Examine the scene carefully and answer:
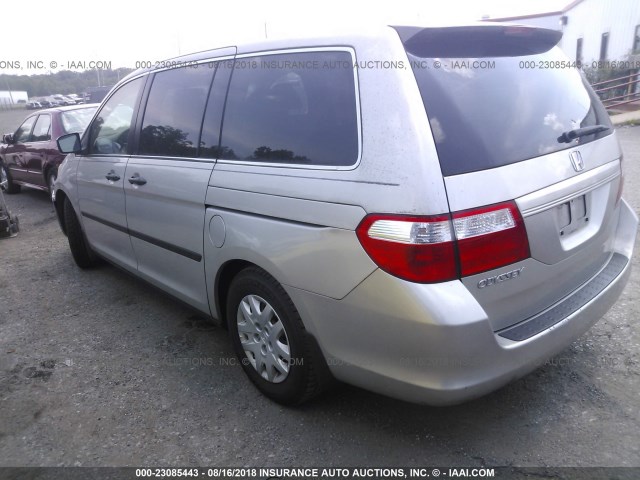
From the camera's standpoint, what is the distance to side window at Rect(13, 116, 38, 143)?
8531 millimetres

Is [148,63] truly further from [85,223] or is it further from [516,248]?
[516,248]

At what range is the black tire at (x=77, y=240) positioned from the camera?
474 cm

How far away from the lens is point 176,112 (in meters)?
3.15

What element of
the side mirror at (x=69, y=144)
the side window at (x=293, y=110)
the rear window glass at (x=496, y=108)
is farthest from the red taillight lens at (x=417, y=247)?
the side mirror at (x=69, y=144)

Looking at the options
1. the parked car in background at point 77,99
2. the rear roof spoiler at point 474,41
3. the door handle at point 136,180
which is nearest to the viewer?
the rear roof spoiler at point 474,41

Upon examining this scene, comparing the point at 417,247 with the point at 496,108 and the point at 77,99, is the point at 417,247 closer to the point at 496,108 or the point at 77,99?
the point at 496,108

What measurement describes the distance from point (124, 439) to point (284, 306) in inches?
41.9

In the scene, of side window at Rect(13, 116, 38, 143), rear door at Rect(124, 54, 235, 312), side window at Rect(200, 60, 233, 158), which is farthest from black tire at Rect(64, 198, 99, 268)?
side window at Rect(13, 116, 38, 143)

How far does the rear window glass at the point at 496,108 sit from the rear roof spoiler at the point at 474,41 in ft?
0.10

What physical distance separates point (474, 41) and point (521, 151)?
0.55m

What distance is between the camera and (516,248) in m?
1.96

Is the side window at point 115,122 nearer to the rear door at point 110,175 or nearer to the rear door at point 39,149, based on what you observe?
the rear door at point 110,175

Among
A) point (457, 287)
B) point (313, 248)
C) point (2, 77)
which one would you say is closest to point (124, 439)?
point (313, 248)

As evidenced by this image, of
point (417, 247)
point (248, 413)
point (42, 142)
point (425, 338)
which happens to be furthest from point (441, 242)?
point (42, 142)
